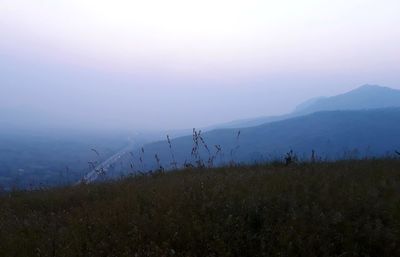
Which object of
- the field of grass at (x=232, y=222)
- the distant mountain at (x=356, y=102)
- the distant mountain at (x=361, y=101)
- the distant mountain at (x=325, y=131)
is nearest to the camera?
the field of grass at (x=232, y=222)

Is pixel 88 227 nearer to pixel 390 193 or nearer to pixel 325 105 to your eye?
pixel 390 193

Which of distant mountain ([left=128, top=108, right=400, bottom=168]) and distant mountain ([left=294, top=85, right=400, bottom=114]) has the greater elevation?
distant mountain ([left=294, top=85, right=400, bottom=114])

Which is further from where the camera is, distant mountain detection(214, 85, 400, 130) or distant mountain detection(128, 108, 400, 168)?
distant mountain detection(214, 85, 400, 130)

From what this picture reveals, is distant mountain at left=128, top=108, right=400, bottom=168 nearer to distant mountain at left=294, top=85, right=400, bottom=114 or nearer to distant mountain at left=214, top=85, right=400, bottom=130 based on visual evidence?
distant mountain at left=214, top=85, right=400, bottom=130

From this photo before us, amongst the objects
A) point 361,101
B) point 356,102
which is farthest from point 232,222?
point 361,101

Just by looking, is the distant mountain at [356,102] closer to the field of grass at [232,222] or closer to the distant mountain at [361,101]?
the distant mountain at [361,101]

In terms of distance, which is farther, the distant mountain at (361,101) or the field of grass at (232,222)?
the distant mountain at (361,101)

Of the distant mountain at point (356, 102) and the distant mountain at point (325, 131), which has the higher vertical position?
the distant mountain at point (356, 102)

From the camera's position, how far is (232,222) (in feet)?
17.1

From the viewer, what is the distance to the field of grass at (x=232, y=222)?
191 inches

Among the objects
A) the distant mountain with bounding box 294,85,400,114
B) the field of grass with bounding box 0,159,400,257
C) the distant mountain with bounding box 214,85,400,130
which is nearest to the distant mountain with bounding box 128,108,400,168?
the field of grass with bounding box 0,159,400,257

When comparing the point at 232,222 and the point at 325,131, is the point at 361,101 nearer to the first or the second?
the point at 325,131

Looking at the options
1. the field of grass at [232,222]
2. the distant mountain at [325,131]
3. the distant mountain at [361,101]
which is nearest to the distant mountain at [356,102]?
the distant mountain at [361,101]

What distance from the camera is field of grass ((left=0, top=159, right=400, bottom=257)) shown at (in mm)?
4859
